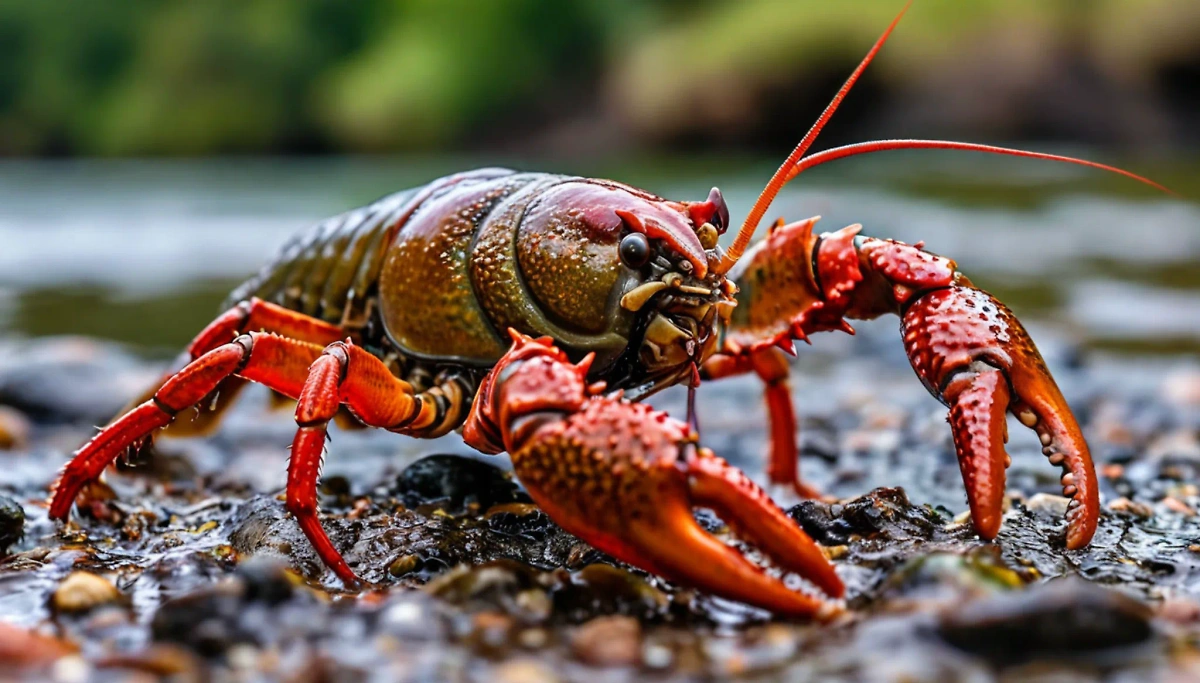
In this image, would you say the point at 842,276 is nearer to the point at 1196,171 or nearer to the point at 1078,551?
the point at 1078,551

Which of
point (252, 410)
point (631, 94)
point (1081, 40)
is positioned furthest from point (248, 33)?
point (252, 410)

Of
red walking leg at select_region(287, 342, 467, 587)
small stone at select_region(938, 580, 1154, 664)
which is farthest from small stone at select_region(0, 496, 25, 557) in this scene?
small stone at select_region(938, 580, 1154, 664)

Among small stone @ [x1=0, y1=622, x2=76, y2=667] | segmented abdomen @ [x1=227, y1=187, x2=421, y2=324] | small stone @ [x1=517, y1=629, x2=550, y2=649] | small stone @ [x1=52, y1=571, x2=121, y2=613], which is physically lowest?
small stone @ [x1=52, y1=571, x2=121, y2=613]

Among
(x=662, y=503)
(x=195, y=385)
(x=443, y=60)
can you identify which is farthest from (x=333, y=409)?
(x=443, y=60)

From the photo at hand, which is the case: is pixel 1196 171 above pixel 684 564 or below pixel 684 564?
above

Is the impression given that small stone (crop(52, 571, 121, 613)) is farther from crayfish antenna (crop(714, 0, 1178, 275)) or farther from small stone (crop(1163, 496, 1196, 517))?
small stone (crop(1163, 496, 1196, 517))

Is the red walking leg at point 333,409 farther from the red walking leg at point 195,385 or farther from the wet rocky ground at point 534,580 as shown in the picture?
the red walking leg at point 195,385

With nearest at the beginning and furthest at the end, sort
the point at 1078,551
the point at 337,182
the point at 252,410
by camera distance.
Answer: the point at 1078,551 → the point at 252,410 → the point at 337,182
